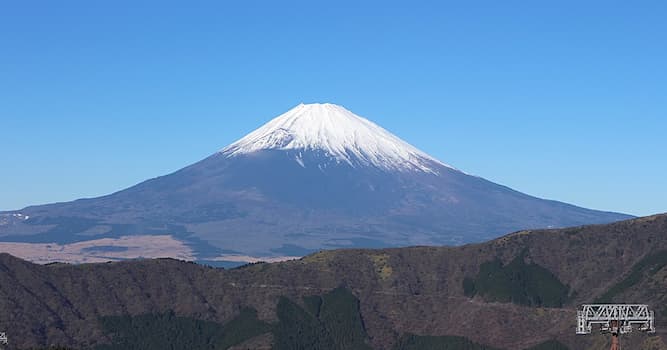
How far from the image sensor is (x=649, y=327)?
517 feet

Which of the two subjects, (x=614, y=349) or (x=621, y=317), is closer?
(x=614, y=349)

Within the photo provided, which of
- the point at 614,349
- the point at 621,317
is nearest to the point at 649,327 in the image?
the point at 621,317

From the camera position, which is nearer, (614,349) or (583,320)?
(614,349)

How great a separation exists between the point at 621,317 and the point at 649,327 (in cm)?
942

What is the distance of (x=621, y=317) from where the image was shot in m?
150

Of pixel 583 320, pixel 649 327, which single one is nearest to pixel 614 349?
pixel 583 320

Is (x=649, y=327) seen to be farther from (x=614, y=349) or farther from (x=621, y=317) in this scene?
(x=614, y=349)

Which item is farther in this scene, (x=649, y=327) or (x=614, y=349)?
(x=649, y=327)

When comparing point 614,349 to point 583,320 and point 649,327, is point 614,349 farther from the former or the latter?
point 649,327

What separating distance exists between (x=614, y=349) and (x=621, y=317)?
1170 cm

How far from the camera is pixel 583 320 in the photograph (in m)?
150

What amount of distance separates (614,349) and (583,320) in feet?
35.5
